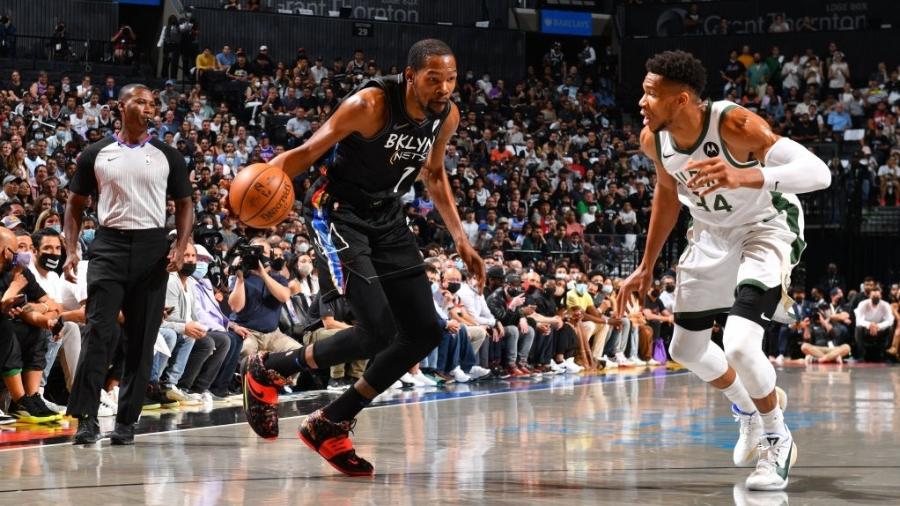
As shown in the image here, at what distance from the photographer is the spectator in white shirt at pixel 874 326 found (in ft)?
57.7

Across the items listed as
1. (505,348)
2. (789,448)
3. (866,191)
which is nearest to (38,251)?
(789,448)

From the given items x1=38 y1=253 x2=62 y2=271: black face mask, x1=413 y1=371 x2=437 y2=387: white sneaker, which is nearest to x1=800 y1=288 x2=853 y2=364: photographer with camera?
x1=413 y1=371 x2=437 y2=387: white sneaker

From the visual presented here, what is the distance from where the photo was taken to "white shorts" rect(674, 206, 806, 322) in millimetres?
5223

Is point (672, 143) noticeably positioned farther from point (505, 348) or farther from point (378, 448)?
point (505, 348)

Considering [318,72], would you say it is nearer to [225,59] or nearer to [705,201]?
[225,59]

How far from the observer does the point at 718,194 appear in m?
5.27

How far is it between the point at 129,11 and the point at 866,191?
15.7 metres

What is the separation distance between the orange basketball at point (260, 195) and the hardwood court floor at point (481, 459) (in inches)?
44.0

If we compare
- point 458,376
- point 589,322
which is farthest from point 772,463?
point 589,322

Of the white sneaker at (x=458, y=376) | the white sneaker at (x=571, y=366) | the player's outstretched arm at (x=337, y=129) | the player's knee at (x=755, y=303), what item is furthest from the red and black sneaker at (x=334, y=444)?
the white sneaker at (x=571, y=366)

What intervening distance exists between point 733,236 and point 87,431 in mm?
3497

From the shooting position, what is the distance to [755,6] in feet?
95.5

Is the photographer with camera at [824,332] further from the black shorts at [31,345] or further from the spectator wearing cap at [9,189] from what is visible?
the black shorts at [31,345]

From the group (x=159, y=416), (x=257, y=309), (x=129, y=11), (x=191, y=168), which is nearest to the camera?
(x=159, y=416)
